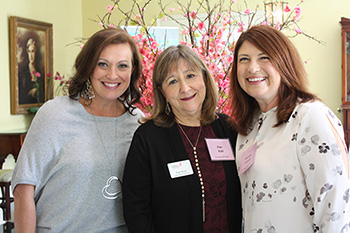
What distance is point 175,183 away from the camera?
5.87ft

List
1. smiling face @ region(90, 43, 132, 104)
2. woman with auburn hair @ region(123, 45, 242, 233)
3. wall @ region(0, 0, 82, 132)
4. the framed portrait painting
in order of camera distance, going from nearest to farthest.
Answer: woman with auburn hair @ region(123, 45, 242, 233) < smiling face @ region(90, 43, 132, 104) < wall @ region(0, 0, 82, 132) < the framed portrait painting

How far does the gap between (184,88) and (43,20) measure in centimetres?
499

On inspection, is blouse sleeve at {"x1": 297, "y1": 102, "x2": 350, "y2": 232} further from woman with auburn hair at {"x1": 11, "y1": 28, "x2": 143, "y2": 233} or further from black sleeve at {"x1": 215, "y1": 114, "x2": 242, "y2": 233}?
woman with auburn hair at {"x1": 11, "y1": 28, "x2": 143, "y2": 233}

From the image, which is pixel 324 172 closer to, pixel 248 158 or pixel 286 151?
pixel 286 151

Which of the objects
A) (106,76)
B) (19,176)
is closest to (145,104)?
(106,76)

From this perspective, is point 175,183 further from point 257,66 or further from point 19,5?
point 19,5

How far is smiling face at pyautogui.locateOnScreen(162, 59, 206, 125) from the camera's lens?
1913mm

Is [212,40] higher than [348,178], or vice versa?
[212,40]

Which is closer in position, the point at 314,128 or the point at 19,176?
the point at 314,128

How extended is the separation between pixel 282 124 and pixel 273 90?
0.15 m

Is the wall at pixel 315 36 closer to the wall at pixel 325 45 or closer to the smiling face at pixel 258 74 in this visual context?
the wall at pixel 325 45

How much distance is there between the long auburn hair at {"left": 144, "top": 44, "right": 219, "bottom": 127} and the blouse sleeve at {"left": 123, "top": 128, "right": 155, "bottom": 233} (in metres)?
0.20

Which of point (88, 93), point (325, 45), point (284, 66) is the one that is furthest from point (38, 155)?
point (325, 45)

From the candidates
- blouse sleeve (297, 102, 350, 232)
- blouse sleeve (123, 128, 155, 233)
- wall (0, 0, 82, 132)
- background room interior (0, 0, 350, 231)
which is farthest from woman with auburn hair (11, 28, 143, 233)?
background room interior (0, 0, 350, 231)
